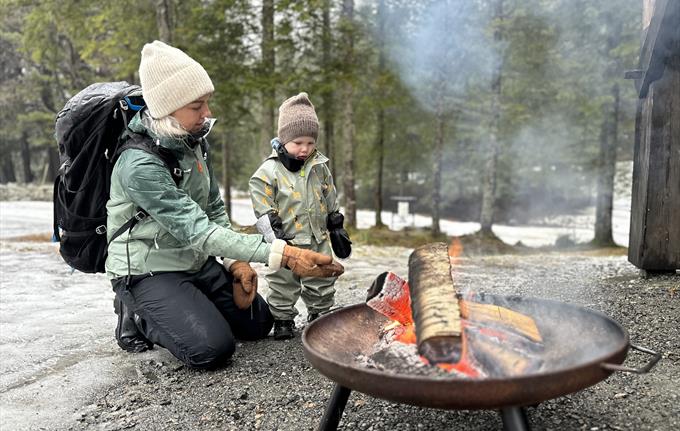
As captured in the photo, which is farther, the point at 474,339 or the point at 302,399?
the point at 302,399

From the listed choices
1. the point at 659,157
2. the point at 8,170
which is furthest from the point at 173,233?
the point at 8,170

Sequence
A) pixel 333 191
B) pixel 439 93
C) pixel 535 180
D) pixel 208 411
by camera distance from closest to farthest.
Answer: pixel 208 411 < pixel 333 191 < pixel 439 93 < pixel 535 180

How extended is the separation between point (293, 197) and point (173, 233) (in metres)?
0.95

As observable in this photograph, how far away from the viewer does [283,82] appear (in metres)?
10.9

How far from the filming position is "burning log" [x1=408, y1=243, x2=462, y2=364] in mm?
1916

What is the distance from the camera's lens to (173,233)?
3.17 m

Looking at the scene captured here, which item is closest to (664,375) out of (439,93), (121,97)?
(121,97)

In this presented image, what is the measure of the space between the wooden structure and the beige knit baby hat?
121 inches

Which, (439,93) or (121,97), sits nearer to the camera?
(121,97)

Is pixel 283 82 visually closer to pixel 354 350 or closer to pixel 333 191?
pixel 333 191

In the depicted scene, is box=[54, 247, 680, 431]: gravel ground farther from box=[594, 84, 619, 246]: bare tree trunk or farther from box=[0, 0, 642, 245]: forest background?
box=[594, 84, 619, 246]: bare tree trunk

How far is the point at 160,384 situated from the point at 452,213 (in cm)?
2608

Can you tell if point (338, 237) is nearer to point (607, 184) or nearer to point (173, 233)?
point (173, 233)

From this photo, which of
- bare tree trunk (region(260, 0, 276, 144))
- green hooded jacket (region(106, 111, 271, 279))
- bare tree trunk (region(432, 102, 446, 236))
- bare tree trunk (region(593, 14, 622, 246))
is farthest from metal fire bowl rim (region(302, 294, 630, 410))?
bare tree trunk (region(593, 14, 622, 246))
